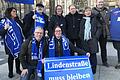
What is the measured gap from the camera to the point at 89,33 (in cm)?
826

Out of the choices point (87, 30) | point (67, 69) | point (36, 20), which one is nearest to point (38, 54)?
point (67, 69)

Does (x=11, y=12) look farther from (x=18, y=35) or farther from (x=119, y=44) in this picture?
(x=119, y=44)

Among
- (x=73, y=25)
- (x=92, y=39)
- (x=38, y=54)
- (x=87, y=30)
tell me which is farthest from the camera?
(x=73, y=25)

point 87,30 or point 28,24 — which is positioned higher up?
point 28,24

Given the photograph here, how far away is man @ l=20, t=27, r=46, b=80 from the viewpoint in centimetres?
594

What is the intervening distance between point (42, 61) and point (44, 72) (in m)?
0.24

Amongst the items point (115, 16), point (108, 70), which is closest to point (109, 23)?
point (115, 16)

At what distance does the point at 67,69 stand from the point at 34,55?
675mm

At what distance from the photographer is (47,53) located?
6137 millimetres

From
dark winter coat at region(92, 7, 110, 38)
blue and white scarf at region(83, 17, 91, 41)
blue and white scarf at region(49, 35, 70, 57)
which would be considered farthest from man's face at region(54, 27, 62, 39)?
dark winter coat at region(92, 7, 110, 38)

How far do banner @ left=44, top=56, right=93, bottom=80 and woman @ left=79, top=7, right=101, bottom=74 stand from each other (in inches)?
93.7

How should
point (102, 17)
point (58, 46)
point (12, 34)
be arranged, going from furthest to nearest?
point (102, 17) < point (12, 34) < point (58, 46)

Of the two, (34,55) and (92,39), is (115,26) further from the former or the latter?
(34,55)

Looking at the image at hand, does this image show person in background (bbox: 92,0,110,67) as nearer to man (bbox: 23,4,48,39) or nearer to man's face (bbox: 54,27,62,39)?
man (bbox: 23,4,48,39)
